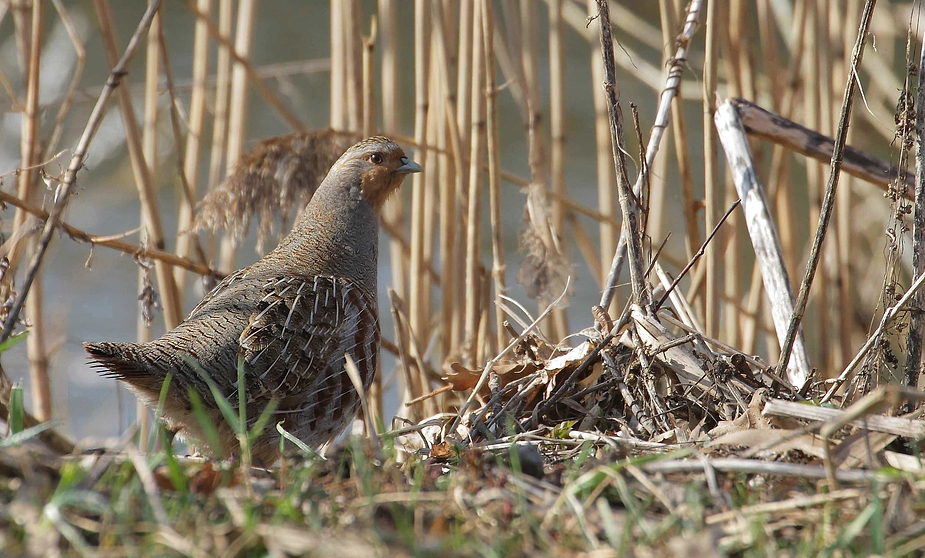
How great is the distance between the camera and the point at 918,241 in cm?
237

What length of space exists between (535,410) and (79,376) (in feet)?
17.3

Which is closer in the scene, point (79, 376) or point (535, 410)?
point (535, 410)

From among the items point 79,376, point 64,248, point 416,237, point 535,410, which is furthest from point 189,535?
point 64,248

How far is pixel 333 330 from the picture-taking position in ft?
10.5

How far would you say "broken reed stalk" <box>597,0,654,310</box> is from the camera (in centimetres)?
244

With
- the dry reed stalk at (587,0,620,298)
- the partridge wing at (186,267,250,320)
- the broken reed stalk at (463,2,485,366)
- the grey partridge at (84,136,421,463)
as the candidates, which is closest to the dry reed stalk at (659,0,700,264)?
the dry reed stalk at (587,0,620,298)

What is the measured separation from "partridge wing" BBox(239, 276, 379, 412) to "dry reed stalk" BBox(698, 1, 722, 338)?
1.29 meters

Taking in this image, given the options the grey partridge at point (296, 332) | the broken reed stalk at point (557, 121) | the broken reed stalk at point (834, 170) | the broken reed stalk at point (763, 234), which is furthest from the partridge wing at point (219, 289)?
the broken reed stalk at point (834, 170)

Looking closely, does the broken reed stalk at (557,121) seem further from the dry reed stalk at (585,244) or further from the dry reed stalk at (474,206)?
the dry reed stalk at (474,206)

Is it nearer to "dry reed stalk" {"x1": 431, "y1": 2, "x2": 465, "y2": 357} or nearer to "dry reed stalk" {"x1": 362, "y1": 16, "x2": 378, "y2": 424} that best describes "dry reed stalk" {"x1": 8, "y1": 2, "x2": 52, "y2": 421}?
"dry reed stalk" {"x1": 362, "y1": 16, "x2": 378, "y2": 424}

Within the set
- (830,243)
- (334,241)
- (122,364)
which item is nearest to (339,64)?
(334,241)

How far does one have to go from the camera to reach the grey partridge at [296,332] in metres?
2.78

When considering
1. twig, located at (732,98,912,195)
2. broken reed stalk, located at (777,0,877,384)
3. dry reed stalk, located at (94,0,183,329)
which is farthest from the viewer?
dry reed stalk, located at (94,0,183,329)

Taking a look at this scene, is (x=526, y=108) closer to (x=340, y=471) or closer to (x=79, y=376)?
(x=340, y=471)
